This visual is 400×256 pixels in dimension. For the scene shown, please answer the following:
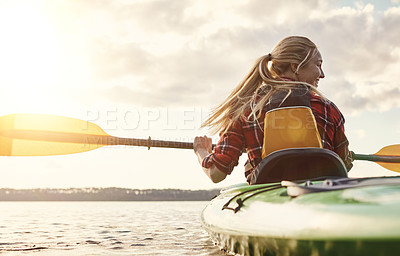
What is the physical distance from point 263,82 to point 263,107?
0.37 meters

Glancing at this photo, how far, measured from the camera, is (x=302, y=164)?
3031 mm

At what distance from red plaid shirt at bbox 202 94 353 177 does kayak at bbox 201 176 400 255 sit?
410mm

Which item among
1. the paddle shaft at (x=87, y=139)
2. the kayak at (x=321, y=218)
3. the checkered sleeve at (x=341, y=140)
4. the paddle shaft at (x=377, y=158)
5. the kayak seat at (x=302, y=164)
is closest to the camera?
the kayak at (x=321, y=218)

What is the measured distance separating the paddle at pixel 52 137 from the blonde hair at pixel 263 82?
3.06 meters

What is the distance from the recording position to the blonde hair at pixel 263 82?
331cm

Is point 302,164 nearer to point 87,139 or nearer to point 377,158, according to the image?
point 87,139

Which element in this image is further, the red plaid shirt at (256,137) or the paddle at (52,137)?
the paddle at (52,137)

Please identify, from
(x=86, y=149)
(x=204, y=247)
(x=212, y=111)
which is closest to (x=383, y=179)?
(x=212, y=111)

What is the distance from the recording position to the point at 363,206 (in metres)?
2.13

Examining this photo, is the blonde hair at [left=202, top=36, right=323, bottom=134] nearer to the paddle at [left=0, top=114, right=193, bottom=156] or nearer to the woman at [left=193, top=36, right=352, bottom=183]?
the woman at [left=193, top=36, right=352, bottom=183]

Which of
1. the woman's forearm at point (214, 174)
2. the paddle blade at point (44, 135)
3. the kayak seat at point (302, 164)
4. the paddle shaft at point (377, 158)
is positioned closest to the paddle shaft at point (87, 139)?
the paddle blade at point (44, 135)

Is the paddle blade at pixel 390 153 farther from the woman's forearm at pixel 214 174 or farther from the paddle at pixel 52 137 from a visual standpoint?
the woman's forearm at pixel 214 174

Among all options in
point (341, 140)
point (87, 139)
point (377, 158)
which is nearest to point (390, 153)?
point (377, 158)

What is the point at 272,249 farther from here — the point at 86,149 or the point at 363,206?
the point at 86,149
